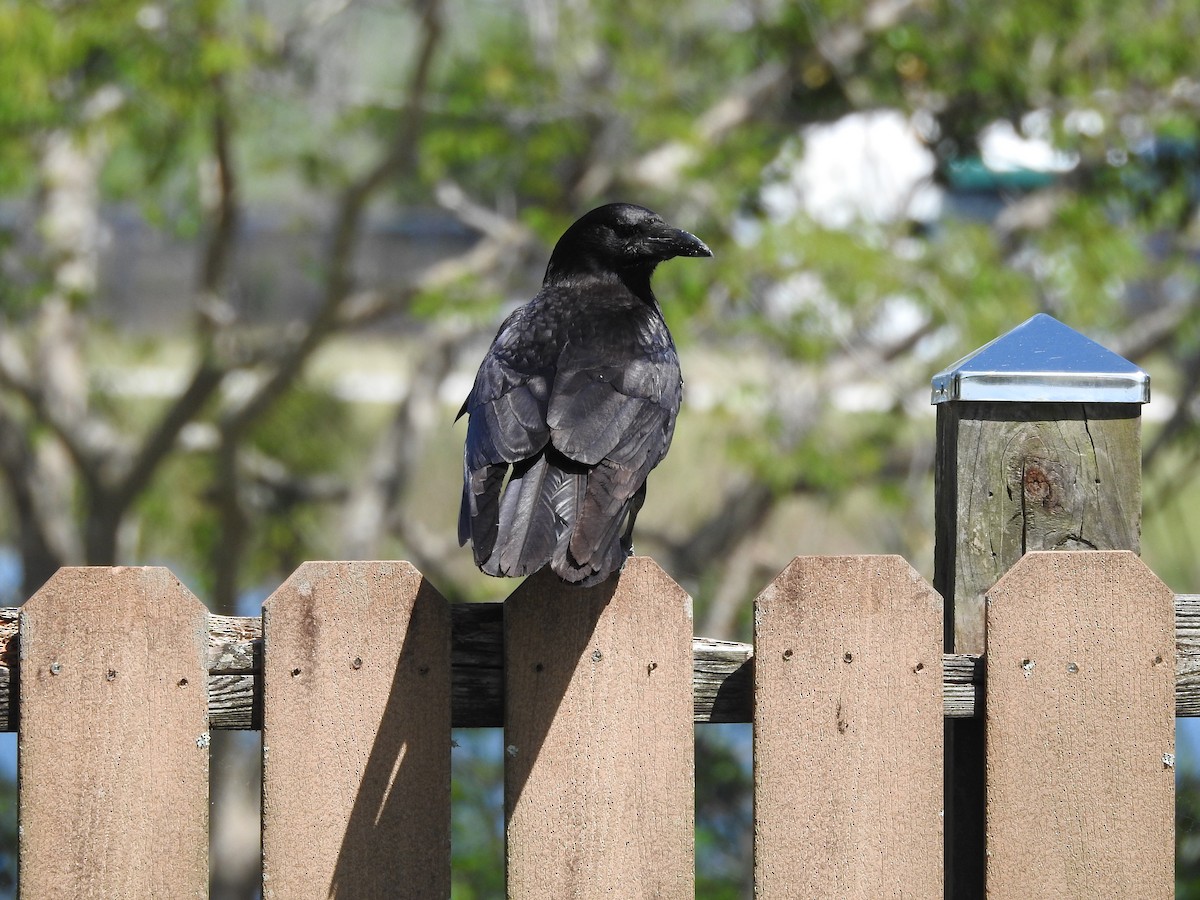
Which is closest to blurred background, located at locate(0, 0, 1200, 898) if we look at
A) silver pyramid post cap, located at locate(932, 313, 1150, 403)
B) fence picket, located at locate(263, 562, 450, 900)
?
silver pyramid post cap, located at locate(932, 313, 1150, 403)

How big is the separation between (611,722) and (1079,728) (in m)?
0.66

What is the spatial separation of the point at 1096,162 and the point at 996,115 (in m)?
0.59

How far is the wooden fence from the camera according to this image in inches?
71.4

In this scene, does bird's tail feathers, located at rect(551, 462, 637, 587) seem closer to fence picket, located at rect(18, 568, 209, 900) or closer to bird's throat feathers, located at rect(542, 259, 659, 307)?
fence picket, located at rect(18, 568, 209, 900)

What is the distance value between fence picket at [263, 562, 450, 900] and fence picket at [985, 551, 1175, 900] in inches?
30.6

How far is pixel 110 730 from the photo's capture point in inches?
71.1

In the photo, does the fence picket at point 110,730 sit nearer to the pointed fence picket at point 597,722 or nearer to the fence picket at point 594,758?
the pointed fence picket at point 597,722

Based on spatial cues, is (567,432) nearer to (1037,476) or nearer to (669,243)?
(1037,476)

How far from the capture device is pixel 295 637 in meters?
1.83

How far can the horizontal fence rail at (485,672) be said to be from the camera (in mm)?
1834

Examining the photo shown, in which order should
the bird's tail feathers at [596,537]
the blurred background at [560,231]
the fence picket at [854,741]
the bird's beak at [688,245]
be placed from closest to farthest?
the bird's tail feathers at [596,537] < the fence picket at [854,741] < the bird's beak at [688,245] < the blurred background at [560,231]

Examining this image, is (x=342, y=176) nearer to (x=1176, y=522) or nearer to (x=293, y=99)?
(x=293, y=99)

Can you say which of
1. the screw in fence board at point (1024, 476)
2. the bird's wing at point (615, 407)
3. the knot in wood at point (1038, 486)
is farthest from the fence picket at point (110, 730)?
the knot in wood at point (1038, 486)

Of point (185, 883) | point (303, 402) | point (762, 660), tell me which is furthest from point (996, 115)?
point (185, 883)
